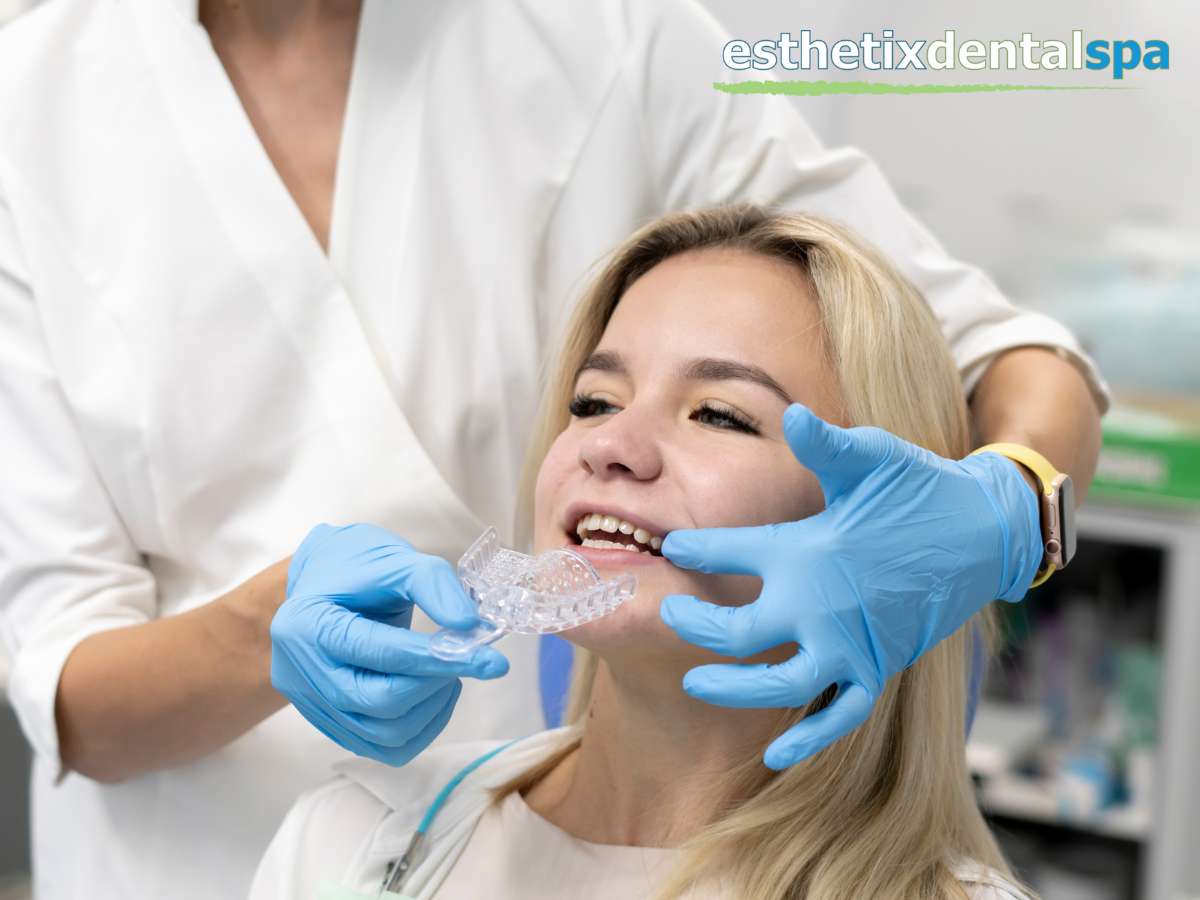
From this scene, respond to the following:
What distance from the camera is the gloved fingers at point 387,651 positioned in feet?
3.58

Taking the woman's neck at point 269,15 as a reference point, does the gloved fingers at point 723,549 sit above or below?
below

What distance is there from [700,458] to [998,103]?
220 cm

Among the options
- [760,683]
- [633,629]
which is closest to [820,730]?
[760,683]

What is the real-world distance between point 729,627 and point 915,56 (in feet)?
4.60

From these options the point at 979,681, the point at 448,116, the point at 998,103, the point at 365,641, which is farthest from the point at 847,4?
the point at 365,641

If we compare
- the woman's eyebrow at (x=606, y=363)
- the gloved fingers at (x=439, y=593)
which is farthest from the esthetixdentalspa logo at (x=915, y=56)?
the gloved fingers at (x=439, y=593)

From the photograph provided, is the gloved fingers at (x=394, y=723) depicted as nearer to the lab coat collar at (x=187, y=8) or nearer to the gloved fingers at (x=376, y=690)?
the gloved fingers at (x=376, y=690)

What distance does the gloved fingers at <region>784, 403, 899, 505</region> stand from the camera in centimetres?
98

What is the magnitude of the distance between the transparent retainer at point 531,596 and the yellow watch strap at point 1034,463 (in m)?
0.37

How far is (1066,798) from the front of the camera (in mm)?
2779

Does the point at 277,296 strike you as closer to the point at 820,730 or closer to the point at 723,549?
the point at 723,549

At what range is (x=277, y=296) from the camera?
1.51 meters

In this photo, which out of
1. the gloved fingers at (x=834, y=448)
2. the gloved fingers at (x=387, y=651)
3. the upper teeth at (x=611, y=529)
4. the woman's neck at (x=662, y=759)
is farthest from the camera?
the woman's neck at (x=662, y=759)

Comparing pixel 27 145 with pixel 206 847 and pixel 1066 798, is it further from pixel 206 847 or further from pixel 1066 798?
pixel 1066 798
